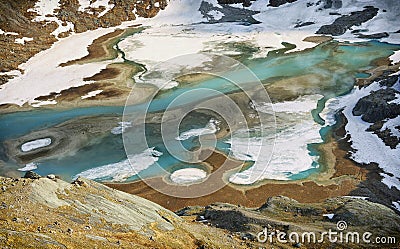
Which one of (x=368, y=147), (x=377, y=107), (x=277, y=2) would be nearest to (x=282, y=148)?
(x=368, y=147)

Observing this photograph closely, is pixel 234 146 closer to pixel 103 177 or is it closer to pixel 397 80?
pixel 103 177

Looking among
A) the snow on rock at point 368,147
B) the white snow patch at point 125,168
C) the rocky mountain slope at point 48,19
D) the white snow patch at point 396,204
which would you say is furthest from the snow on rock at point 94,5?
the white snow patch at point 396,204

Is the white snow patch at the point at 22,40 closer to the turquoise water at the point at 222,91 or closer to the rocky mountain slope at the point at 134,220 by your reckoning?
the turquoise water at the point at 222,91

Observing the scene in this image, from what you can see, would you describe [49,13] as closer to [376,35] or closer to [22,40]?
[22,40]

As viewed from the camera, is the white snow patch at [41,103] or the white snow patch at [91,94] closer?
the white snow patch at [41,103]

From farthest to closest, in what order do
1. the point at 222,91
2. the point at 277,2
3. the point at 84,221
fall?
the point at 277,2, the point at 222,91, the point at 84,221

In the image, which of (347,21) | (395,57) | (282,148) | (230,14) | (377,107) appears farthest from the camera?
(230,14)
